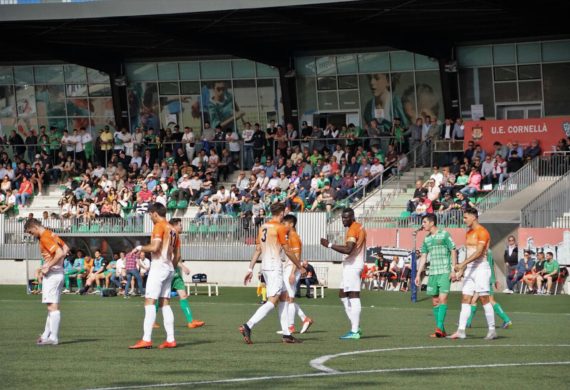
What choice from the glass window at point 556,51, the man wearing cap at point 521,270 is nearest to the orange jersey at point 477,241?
the man wearing cap at point 521,270

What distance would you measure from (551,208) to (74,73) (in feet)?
82.8

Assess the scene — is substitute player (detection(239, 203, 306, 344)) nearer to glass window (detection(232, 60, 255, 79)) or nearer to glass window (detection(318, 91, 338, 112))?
glass window (detection(318, 91, 338, 112))

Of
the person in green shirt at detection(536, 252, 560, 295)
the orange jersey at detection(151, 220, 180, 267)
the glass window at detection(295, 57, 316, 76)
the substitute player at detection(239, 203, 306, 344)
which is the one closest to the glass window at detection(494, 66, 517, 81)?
the glass window at detection(295, 57, 316, 76)

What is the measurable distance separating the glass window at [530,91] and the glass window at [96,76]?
17.2 m

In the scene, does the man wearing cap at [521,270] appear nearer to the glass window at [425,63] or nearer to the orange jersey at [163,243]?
the glass window at [425,63]

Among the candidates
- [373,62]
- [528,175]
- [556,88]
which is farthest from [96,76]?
[528,175]

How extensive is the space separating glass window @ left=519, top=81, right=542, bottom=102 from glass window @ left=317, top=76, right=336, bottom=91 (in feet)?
24.3

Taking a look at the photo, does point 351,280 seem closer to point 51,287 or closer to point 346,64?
point 51,287

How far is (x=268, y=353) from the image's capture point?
14.5 m

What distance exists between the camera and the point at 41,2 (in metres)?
40.8

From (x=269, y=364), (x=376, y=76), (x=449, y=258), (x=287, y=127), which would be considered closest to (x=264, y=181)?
(x=287, y=127)

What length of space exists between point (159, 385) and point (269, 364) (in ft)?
7.15

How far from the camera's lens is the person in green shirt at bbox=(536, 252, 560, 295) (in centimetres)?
3011

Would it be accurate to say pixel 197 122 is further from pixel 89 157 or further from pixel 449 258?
pixel 449 258
